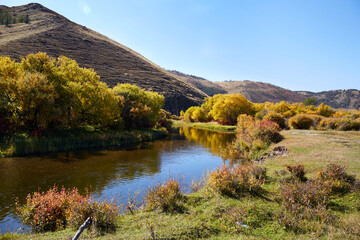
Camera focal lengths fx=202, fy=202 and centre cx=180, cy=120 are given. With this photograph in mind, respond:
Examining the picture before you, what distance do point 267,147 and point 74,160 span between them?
2223 cm

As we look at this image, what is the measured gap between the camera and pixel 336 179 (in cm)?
1034

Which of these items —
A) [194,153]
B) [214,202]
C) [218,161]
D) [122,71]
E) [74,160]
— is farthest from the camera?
[122,71]

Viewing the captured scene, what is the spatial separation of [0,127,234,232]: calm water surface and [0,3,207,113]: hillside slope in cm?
8603

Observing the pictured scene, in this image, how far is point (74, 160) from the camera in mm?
23062

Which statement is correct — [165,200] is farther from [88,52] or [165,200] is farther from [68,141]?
[88,52]

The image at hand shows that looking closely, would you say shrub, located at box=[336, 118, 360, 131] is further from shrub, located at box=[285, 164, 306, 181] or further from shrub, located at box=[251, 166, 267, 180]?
shrub, located at box=[251, 166, 267, 180]

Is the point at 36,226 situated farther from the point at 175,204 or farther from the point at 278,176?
the point at 278,176

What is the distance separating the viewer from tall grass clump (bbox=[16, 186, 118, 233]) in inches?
314

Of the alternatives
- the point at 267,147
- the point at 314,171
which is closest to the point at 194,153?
the point at 267,147

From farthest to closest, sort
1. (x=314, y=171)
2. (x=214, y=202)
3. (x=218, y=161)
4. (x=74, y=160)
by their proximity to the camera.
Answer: (x=218, y=161), (x=74, y=160), (x=314, y=171), (x=214, y=202)

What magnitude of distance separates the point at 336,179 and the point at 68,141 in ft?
100

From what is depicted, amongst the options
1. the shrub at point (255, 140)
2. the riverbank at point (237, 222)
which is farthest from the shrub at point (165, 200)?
the shrub at point (255, 140)

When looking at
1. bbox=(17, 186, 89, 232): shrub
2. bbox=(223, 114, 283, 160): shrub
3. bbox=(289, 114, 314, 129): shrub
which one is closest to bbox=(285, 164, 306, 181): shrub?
bbox=(223, 114, 283, 160): shrub

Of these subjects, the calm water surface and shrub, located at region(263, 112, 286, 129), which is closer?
the calm water surface
